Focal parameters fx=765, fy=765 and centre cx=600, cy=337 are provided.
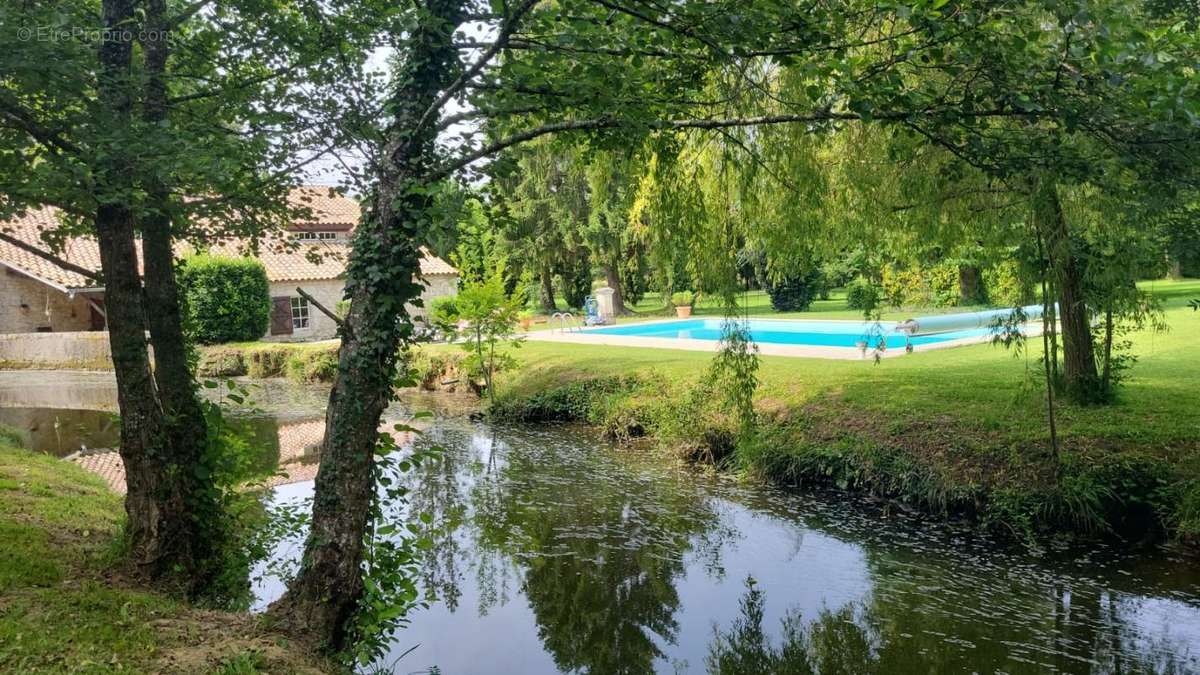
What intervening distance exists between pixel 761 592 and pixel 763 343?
1034cm

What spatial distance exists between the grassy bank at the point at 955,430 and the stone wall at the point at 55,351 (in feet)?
56.1

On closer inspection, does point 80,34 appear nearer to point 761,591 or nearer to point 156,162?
point 156,162

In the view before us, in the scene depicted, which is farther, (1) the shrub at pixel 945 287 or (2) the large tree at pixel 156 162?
(1) the shrub at pixel 945 287

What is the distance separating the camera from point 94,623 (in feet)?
13.4

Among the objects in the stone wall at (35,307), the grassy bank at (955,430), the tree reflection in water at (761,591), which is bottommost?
the tree reflection in water at (761,591)

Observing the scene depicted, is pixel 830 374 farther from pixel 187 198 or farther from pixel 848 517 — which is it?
pixel 187 198

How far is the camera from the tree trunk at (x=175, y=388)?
5160 mm

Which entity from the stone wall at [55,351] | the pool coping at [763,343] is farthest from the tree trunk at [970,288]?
the stone wall at [55,351]

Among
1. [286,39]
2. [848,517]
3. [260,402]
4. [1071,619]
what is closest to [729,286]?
[848,517]

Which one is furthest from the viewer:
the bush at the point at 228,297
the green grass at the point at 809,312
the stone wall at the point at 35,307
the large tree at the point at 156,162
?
the stone wall at the point at 35,307

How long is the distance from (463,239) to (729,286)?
4432 mm

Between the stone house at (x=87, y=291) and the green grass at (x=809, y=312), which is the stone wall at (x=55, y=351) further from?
the green grass at (x=809, y=312)

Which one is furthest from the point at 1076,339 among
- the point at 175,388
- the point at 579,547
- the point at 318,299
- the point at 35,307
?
the point at 35,307

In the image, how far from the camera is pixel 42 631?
3863 mm
